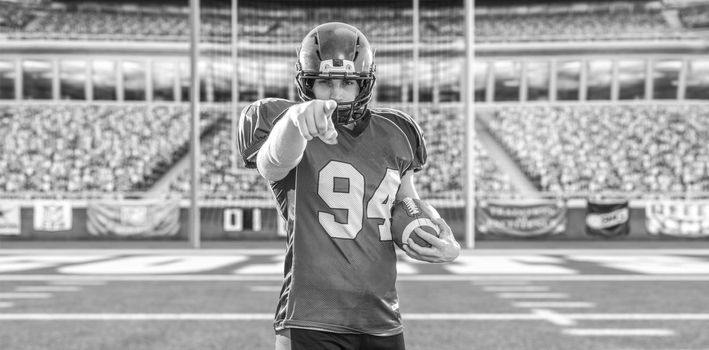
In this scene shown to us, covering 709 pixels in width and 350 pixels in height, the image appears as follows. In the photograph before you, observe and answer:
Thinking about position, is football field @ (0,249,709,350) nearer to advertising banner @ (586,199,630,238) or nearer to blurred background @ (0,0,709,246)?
blurred background @ (0,0,709,246)

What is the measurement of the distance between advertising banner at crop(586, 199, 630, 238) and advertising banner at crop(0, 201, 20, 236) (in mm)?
13554

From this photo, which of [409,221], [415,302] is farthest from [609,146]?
[409,221]

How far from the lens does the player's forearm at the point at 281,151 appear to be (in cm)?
203

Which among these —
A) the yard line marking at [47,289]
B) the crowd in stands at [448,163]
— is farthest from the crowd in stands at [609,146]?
the yard line marking at [47,289]

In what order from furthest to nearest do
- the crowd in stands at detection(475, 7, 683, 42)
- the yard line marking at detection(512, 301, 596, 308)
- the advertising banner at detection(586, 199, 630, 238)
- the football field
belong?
the crowd in stands at detection(475, 7, 683, 42) → the advertising banner at detection(586, 199, 630, 238) → the yard line marking at detection(512, 301, 596, 308) → the football field

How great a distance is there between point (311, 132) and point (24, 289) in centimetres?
883

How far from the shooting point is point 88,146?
25.4m

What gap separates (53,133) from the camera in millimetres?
26422

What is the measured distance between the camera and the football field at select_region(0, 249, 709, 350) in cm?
643

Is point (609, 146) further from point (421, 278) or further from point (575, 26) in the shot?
point (421, 278)

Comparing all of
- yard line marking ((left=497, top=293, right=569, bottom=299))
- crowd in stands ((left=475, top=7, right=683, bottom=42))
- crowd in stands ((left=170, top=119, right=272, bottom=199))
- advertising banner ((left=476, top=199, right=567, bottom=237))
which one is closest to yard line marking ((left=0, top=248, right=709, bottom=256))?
advertising banner ((left=476, top=199, right=567, bottom=237))

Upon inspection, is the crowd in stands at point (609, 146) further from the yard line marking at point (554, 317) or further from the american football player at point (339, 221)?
the american football player at point (339, 221)

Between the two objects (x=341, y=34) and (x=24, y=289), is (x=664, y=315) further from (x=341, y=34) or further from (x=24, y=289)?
(x=24, y=289)

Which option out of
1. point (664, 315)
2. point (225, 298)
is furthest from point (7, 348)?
point (664, 315)
